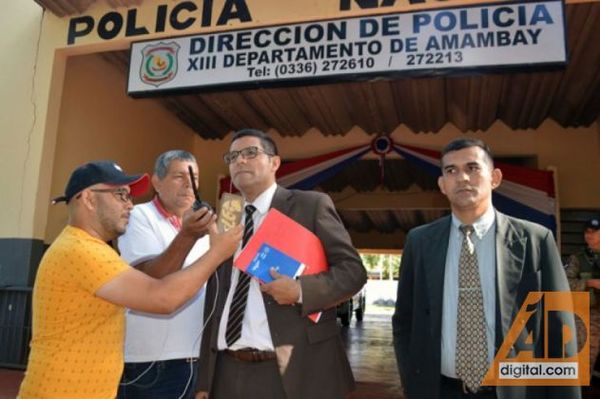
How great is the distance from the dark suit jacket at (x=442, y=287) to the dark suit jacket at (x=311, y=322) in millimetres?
261

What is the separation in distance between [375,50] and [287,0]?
1.01 meters

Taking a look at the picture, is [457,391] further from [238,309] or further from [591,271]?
[591,271]

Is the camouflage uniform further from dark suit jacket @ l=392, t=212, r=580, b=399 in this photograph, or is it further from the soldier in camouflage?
dark suit jacket @ l=392, t=212, r=580, b=399

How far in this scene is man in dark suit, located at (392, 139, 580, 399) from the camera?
5.91ft

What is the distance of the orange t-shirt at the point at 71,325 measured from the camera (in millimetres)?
1565

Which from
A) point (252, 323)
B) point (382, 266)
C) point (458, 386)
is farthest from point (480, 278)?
point (382, 266)

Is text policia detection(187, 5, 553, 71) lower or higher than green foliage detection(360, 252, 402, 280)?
higher

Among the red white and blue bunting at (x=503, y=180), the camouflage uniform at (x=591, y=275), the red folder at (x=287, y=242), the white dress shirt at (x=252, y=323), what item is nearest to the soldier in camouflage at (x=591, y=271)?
the camouflage uniform at (x=591, y=275)

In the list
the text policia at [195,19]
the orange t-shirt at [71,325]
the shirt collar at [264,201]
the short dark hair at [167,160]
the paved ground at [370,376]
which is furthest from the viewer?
the paved ground at [370,376]

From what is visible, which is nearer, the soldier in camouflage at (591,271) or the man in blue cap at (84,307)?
the man in blue cap at (84,307)

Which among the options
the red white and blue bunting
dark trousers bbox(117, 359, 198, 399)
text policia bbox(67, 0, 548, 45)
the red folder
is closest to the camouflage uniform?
text policia bbox(67, 0, 548, 45)

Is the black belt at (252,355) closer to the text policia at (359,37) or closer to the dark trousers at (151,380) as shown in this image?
the dark trousers at (151,380)

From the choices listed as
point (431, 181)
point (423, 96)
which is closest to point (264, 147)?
point (423, 96)

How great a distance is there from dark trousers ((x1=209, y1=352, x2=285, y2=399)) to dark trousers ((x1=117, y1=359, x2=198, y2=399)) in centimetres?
41
